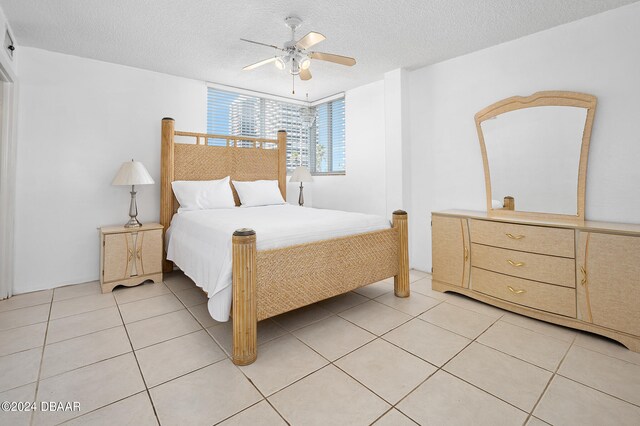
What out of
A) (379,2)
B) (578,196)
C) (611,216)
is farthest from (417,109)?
(611,216)

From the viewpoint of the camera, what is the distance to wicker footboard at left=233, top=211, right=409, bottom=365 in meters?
1.73

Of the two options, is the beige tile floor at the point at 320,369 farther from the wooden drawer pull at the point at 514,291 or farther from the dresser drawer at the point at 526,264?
the dresser drawer at the point at 526,264

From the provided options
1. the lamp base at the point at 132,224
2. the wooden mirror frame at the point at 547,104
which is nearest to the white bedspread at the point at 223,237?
the lamp base at the point at 132,224

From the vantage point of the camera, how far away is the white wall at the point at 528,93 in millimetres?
2260

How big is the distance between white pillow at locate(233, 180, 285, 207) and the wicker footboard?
1680 millimetres

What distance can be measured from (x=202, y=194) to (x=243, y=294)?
2.00 m

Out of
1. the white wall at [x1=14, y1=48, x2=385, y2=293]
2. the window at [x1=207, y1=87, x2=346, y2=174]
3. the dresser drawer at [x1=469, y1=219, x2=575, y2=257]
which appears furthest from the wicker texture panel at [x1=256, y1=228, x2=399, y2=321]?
the white wall at [x1=14, y1=48, x2=385, y2=293]

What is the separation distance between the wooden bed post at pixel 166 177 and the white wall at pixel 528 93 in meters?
2.93

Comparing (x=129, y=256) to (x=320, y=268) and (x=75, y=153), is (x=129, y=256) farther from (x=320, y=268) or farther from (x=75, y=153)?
(x=320, y=268)

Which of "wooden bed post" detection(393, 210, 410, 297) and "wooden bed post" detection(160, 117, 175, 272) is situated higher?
"wooden bed post" detection(160, 117, 175, 272)

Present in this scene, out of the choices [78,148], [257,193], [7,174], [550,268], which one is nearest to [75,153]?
[78,148]

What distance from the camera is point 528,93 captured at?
2732 mm

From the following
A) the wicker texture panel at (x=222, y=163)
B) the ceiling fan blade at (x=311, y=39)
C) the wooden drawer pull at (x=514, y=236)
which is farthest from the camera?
the wicker texture panel at (x=222, y=163)

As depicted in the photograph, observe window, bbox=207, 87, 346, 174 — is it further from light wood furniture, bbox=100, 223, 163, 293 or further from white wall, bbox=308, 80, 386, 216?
light wood furniture, bbox=100, 223, 163, 293
